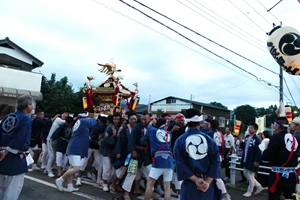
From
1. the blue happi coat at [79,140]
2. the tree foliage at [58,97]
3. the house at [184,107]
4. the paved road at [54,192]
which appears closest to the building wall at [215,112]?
the house at [184,107]

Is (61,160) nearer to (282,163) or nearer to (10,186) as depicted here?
(10,186)

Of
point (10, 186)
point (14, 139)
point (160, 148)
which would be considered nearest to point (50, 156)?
point (160, 148)

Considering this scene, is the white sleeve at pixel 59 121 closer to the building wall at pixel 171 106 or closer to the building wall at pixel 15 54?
the building wall at pixel 15 54

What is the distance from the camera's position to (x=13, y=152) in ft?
12.7

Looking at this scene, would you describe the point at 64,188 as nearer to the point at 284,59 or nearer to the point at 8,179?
the point at 8,179

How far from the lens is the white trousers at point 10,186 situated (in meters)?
3.82

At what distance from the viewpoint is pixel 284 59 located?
7.23m

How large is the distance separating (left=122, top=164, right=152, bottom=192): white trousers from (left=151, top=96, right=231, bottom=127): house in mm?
34025

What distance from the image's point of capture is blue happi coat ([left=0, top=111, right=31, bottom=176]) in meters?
3.83

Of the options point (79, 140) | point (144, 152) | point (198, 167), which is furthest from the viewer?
point (79, 140)

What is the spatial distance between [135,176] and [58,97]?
66.0 feet

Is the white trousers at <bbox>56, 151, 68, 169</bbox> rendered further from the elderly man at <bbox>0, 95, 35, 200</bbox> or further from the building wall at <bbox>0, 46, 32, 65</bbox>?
the building wall at <bbox>0, 46, 32, 65</bbox>

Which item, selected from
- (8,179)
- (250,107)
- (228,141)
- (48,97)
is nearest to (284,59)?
(228,141)

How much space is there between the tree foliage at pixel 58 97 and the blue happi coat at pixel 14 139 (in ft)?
66.7
